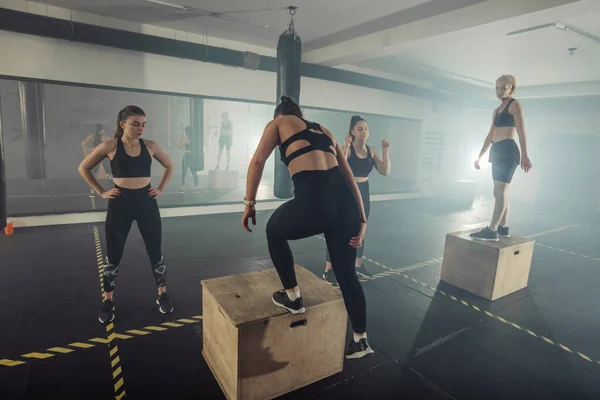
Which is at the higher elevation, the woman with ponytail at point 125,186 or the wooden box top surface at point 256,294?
the woman with ponytail at point 125,186

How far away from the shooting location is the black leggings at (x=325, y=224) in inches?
87.7

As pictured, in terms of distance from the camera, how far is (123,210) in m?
3.21

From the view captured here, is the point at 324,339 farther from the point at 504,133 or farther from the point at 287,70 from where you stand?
the point at 287,70

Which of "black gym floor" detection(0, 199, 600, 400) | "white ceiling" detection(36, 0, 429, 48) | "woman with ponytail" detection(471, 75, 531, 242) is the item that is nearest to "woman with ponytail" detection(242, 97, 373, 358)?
"black gym floor" detection(0, 199, 600, 400)

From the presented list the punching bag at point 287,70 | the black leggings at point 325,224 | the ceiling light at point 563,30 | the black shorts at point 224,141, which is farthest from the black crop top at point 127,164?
the black shorts at point 224,141

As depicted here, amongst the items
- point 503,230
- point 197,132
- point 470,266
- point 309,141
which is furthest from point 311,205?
point 197,132

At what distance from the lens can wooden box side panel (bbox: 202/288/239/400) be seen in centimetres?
229

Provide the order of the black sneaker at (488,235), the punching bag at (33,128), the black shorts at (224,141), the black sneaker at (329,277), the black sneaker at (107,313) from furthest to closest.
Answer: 1. the black shorts at (224,141)
2. the punching bag at (33,128)
3. the black sneaker at (329,277)
4. the black sneaker at (488,235)
5. the black sneaker at (107,313)

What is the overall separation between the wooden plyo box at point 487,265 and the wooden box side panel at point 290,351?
8.27 feet

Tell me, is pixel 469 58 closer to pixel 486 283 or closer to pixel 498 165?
pixel 498 165

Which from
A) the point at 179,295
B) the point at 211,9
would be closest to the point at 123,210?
the point at 179,295

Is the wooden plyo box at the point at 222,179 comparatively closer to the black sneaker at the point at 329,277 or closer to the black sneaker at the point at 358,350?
the black sneaker at the point at 329,277

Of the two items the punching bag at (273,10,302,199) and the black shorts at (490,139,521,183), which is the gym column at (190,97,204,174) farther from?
the black shorts at (490,139,521,183)

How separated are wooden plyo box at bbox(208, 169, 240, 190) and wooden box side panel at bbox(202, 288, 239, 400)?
29.4ft
